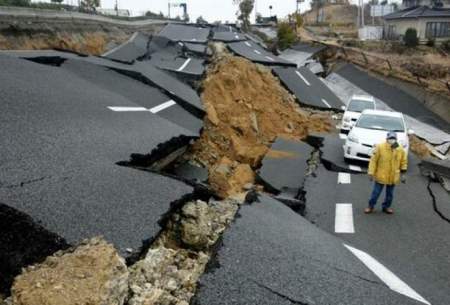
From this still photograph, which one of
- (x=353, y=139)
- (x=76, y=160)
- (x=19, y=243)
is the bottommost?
(x=353, y=139)

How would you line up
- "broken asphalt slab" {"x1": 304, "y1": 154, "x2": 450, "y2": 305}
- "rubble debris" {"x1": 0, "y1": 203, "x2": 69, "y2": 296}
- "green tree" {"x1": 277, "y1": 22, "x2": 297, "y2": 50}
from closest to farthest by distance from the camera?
1. "rubble debris" {"x1": 0, "y1": 203, "x2": 69, "y2": 296}
2. "broken asphalt slab" {"x1": 304, "y1": 154, "x2": 450, "y2": 305}
3. "green tree" {"x1": 277, "y1": 22, "x2": 297, "y2": 50}

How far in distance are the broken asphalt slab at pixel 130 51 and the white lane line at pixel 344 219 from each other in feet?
28.3

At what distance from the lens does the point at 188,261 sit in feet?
14.5

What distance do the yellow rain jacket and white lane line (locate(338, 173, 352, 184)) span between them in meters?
2.29

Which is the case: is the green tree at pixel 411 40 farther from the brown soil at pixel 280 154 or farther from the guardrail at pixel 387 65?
the brown soil at pixel 280 154

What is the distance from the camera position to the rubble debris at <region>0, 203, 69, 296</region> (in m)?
3.64

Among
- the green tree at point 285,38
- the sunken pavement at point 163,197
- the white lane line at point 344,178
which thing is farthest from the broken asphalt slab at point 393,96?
the white lane line at point 344,178

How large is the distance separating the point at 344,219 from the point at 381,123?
223 inches

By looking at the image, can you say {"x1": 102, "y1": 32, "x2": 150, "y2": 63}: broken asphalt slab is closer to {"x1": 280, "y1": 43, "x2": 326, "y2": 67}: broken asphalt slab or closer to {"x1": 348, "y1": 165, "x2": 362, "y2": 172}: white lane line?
{"x1": 348, "y1": 165, "x2": 362, "y2": 172}: white lane line

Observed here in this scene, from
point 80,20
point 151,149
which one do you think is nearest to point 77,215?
point 151,149

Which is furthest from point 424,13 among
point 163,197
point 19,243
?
point 19,243

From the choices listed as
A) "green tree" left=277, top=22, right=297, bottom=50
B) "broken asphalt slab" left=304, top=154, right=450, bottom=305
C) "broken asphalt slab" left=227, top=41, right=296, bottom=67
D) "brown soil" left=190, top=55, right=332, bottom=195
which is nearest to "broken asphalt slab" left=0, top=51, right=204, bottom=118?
"brown soil" left=190, top=55, right=332, bottom=195

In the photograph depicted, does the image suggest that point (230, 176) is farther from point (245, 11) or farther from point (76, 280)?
point (245, 11)

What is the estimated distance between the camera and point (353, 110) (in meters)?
17.5
